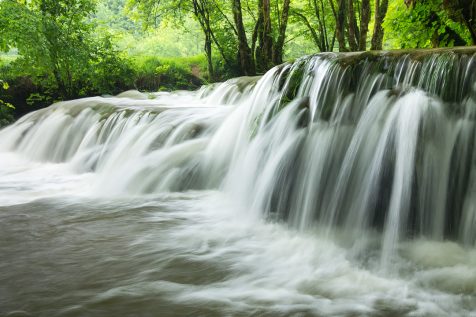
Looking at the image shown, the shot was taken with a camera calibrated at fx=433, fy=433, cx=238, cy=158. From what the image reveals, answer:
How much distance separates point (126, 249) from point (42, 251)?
1.98ft

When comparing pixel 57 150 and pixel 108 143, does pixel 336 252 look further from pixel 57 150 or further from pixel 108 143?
pixel 57 150

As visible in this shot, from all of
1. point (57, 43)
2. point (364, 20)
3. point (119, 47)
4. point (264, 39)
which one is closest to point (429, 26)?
point (364, 20)

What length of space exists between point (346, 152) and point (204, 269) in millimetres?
1674

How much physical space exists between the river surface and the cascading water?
1cm

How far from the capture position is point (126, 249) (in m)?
3.24

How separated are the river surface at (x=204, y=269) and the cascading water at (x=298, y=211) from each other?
1 centimetres

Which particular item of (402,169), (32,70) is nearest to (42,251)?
(402,169)

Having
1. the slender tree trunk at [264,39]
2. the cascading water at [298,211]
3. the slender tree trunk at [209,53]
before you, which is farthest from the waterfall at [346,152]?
the slender tree trunk at [209,53]

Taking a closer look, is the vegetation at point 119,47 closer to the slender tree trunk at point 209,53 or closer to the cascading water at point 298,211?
the slender tree trunk at point 209,53

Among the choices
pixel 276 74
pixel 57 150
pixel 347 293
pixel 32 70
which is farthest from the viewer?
pixel 32 70

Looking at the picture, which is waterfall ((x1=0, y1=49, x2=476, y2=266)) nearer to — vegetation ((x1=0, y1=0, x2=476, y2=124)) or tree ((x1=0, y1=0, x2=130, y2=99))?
vegetation ((x1=0, y1=0, x2=476, y2=124))

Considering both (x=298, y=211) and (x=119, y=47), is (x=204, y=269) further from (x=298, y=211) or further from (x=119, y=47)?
(x=119, y=47)

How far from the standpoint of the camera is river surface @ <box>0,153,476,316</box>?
237 centimetres

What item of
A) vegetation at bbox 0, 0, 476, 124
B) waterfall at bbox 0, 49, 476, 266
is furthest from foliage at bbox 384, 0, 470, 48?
waterfall at bbox 0, 49, 476, 266
